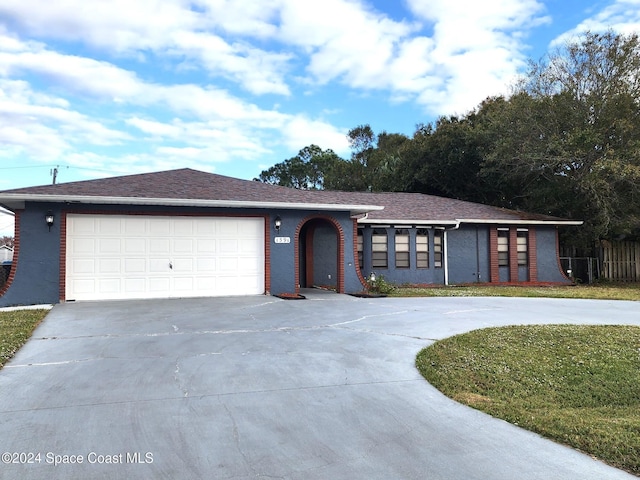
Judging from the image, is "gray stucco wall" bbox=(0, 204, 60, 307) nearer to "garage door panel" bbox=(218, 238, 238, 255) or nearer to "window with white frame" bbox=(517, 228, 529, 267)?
"garage door panel" bbox=(218, 238, 238, 255)

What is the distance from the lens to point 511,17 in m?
12.6

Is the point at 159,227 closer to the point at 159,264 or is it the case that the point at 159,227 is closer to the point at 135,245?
the point at 135,245

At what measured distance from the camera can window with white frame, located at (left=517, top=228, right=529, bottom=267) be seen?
59.9 feet

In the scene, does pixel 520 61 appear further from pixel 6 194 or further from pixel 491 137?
pixel 6 194

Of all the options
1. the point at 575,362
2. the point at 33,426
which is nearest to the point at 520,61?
the point at 575,362

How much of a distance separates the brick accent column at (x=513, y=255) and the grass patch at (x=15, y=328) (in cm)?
1627

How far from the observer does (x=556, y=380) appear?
17.0 feet

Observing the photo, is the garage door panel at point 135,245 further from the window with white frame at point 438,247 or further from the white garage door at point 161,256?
the window with white frame at point 438,247

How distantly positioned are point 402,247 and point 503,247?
15.2 feet

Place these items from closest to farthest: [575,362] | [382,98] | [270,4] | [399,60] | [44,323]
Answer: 1. [575,362]
2. [44,323]
3. [270,4]
4. [399,60]
5. [382,98]

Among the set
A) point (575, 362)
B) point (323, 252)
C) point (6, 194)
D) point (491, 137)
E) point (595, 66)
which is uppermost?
point (595, 66)

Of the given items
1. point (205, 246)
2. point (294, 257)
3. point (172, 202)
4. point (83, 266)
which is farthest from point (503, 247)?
point (83, 266)

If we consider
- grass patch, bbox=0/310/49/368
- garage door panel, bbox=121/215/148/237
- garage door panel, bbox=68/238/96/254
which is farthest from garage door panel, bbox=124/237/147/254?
grass patch, bbox=0/310/49/368

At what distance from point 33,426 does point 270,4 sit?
10922 mm
